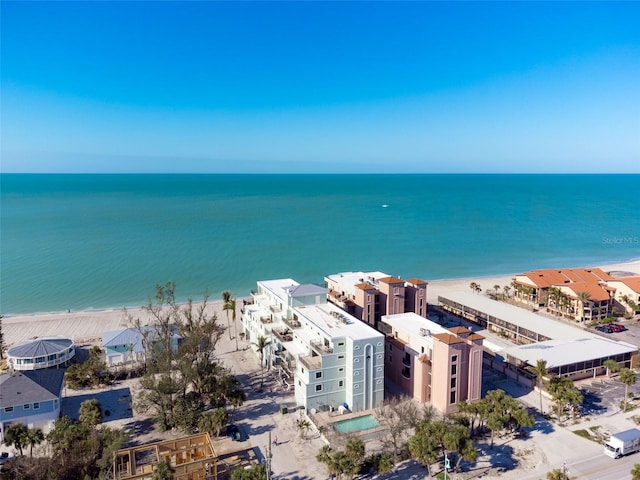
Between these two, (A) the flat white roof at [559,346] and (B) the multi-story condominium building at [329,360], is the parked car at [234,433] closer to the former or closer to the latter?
(B) the multi-story condominium building at [329,360]

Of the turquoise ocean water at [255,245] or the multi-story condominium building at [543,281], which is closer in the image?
the multi-story condominium building at [543,281]

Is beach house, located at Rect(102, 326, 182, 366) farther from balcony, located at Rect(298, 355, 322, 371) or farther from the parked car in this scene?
balcony, located at Rect(298, 355, 322, 371)

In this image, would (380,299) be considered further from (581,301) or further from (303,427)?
(581,301)

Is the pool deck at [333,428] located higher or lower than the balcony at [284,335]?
lower

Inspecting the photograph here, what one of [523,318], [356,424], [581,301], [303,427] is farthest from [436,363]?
[581,301]

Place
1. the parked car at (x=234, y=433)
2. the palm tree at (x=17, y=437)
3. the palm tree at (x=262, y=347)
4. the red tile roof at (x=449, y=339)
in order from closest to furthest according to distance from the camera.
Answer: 1. the palm tree at (x=17, y=437)
2. the parked car at (x=234, y=433)
3. the red tile roof at (x=449, y=339)
4. the palm tree at (x=262, y=347)

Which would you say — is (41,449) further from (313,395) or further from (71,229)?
(71,229)

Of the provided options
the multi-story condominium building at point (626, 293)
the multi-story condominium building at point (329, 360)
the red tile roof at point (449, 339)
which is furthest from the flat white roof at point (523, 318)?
the multi-story condominium building at point (329, 360)
